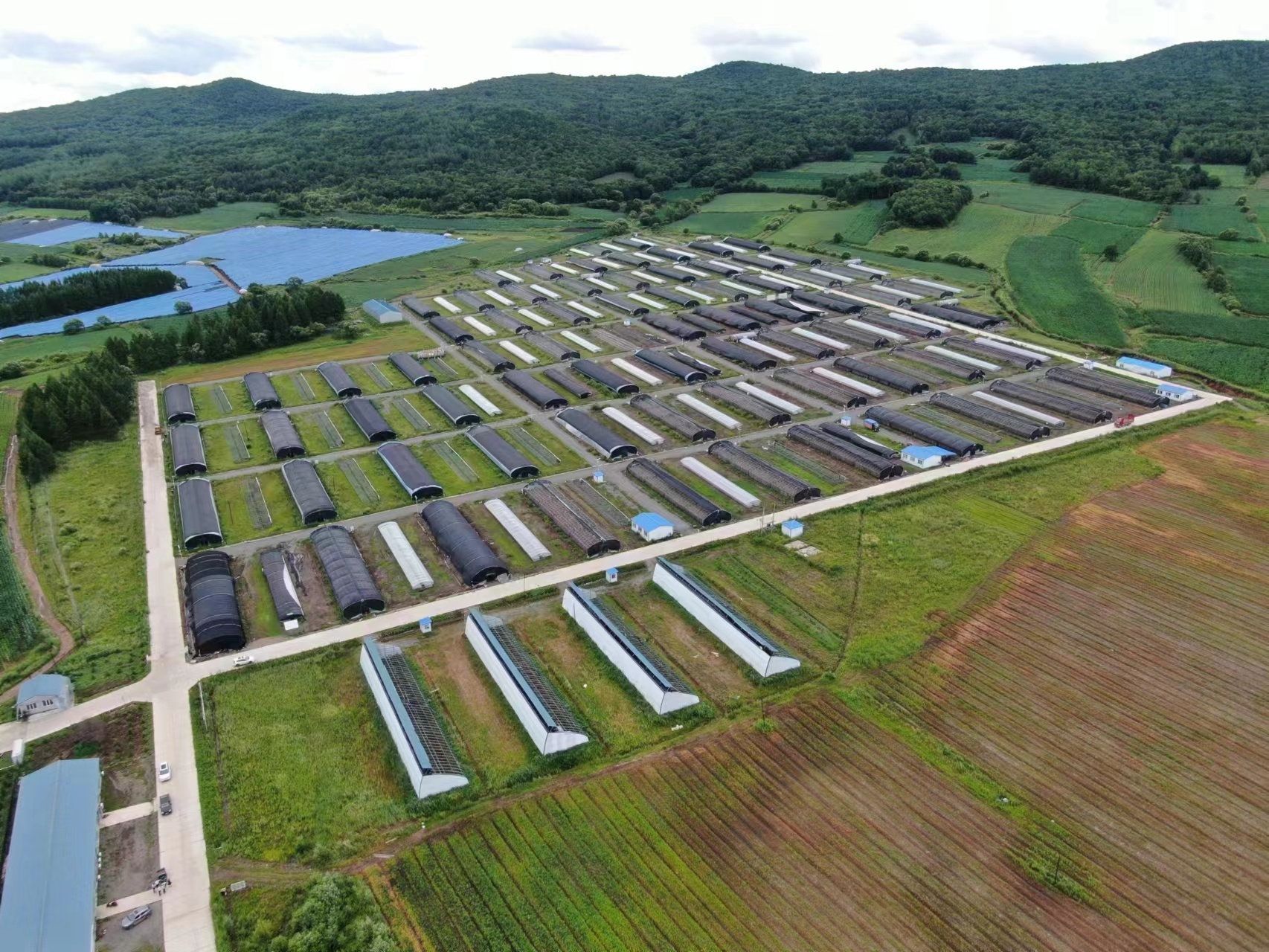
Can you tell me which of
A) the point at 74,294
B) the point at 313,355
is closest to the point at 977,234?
the point at 313,355

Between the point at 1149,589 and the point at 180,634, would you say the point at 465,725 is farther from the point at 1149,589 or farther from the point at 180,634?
the point at 1149,589

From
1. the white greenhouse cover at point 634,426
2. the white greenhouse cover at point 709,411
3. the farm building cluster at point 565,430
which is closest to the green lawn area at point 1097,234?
the farm building cluster at point 565,430

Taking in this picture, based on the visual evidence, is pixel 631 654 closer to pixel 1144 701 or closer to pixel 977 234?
pixel 1144 701

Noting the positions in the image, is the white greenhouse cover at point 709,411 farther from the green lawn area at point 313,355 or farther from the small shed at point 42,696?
the small shed at point 42,696

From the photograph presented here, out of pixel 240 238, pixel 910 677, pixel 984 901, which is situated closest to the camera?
pixel 984 901

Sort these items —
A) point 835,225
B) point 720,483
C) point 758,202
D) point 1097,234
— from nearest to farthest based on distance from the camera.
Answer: point 720,483, point 1097,234, point 835,225, point 758,202

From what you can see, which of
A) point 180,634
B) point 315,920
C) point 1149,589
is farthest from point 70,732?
point 1149,589
